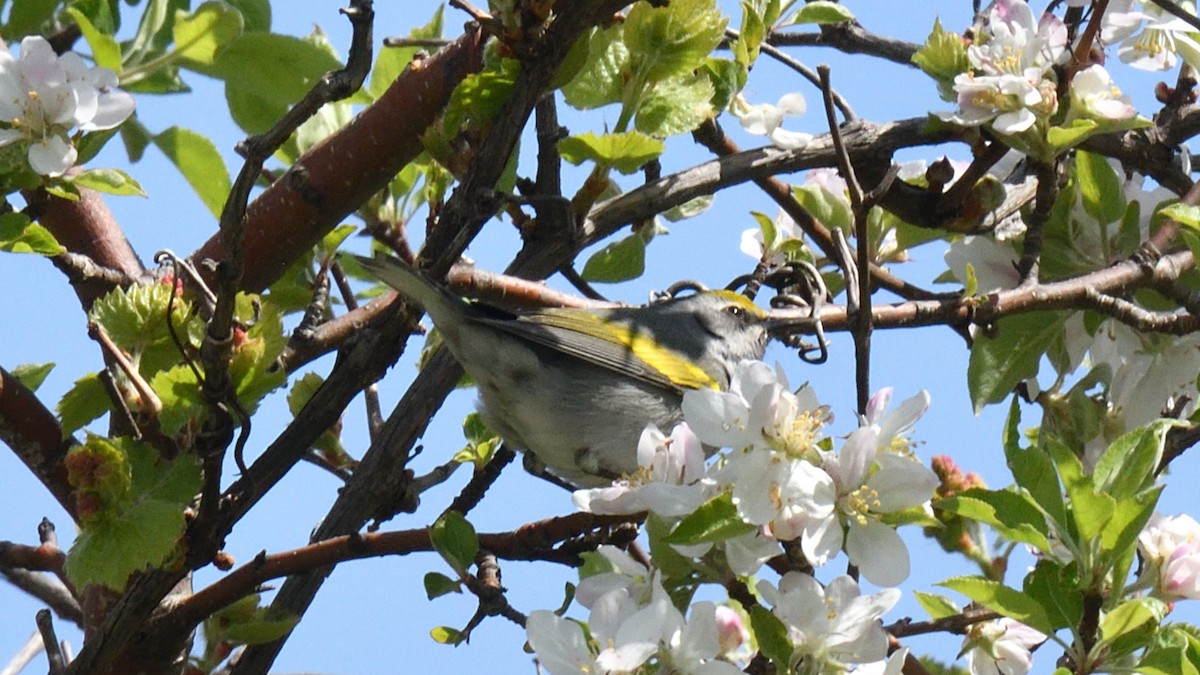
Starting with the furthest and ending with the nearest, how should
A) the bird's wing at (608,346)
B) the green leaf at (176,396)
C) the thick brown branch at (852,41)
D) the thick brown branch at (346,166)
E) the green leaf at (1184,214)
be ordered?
the bird's wing at (608,346) → the thick brown branch at (852,41) → the thick brown branch at (346,166) → the green leaf at (176,396) → the green leaf at (1184,214)

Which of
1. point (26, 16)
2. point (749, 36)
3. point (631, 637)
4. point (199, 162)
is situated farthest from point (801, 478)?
point (26, 16)

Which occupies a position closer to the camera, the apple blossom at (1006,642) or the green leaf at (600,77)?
the apple blossom at (1006,642)

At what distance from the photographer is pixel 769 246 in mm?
3490

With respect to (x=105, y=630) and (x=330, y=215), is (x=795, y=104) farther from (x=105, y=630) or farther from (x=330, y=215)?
(x=105, y=630)

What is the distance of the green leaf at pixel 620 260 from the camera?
3.27 meters

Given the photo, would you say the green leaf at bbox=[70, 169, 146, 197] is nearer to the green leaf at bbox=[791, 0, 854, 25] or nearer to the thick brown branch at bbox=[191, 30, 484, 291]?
the thick brown branch at bbox=[191, 30, 484, 291]

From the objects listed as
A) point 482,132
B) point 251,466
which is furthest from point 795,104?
point 251,466

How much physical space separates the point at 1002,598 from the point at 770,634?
32 cm

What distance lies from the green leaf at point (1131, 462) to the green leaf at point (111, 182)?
6.18ft

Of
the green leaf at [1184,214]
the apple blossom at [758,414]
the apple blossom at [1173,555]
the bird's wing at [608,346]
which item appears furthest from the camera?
the bird's wing at [608,346]

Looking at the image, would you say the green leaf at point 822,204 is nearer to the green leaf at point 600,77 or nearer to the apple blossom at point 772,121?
the apple blossom at point 772,121

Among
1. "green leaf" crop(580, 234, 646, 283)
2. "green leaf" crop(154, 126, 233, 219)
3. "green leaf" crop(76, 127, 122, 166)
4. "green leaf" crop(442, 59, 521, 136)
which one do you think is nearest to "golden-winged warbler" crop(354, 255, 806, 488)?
"green leaf" crop(580, 234, 646, 283)

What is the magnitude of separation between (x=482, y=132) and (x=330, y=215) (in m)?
0.60

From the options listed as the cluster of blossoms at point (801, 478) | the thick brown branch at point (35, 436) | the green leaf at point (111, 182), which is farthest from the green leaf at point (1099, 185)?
the thick brown branch at point (35, 436)
